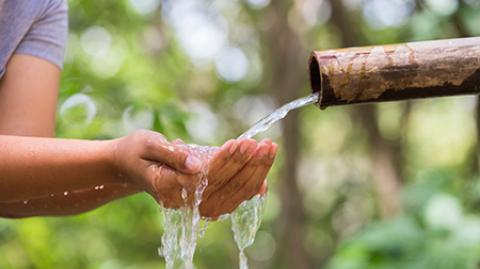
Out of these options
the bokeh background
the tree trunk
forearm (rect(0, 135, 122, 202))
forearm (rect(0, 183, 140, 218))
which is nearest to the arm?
forearm (rect(0, 183, 140, 218))

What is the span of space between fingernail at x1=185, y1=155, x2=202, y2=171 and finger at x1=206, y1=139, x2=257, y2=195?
0.09ft

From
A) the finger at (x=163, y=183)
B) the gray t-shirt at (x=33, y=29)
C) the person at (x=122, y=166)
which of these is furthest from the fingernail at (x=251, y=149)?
the gray t-shirt at (x=33, y=29)

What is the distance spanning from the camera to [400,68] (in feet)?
3.75

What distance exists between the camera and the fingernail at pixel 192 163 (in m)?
1.10

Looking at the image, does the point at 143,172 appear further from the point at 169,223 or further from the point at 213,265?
the point at 213,265

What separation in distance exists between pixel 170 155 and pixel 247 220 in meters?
0.41

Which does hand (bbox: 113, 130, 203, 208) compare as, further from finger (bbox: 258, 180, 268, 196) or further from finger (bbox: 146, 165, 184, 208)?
finger (bbox: 258, 180, 268, 196)

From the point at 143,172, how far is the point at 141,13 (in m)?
5.46

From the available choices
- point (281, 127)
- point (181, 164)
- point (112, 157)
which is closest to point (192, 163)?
point (181, 164)

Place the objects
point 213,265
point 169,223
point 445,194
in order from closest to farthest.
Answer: point 169,223 < point 445,194 < point 213,265

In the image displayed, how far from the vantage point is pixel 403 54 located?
114 centimetres

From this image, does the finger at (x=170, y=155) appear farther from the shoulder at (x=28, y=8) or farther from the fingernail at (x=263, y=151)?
the shoulder at (x=28, y=8)

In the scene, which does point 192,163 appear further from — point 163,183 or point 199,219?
point 199,219

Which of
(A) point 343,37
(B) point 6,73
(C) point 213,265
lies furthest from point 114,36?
(B) point 6,73
